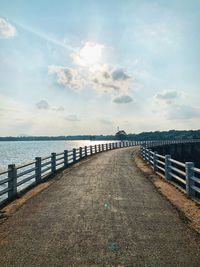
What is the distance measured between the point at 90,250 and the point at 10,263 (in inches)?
59.4

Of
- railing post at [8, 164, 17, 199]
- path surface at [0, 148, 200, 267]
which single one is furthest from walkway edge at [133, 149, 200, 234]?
railing post at [8, 164, 17, 199]

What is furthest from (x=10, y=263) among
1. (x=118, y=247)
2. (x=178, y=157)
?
(x=178, y=157)

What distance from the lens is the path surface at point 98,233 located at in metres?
5.66

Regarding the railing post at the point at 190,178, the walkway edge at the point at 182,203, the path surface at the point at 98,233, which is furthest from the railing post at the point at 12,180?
the railing post at the point at 190,178

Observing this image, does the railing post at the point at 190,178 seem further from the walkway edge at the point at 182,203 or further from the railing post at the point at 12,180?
the railing post at the point at 12,180

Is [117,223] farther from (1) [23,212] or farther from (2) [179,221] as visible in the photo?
(1) [23,212]

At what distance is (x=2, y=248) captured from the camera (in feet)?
20.8

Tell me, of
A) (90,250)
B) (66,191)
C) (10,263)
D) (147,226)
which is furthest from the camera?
(66,191)

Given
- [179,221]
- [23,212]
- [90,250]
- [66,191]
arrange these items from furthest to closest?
[66,191] < [23,212] < [179,221] < [90,250]

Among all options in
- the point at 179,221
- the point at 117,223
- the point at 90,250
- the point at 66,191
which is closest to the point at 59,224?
the point at 117,223

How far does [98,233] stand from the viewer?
712 cm

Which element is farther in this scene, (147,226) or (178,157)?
(178,157)

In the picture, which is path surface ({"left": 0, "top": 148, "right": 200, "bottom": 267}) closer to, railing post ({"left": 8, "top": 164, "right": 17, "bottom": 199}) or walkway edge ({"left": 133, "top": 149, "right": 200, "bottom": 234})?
walkway edge ({"left": 133, "top": 149, "right": 200, "bottom": 234})

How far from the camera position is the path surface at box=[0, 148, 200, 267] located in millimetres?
5660
